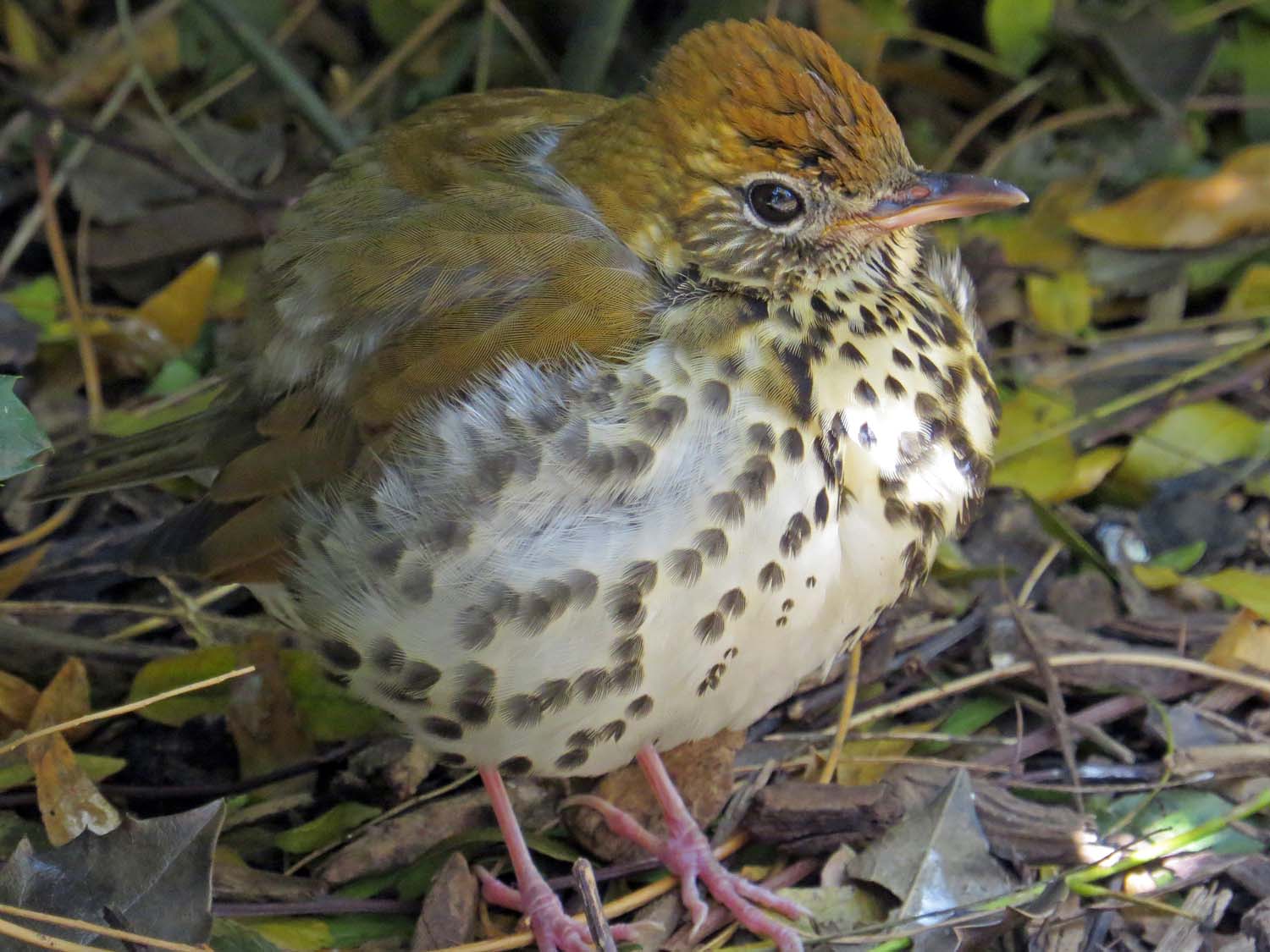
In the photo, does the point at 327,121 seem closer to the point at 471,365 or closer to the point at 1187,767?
the point at 471,365

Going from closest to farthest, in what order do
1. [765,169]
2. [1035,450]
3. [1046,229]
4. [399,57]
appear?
[765,169] < [1035,450] < [1046,229] < [399,57]

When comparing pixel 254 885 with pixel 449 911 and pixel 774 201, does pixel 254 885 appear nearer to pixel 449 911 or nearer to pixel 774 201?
pixel 449 911

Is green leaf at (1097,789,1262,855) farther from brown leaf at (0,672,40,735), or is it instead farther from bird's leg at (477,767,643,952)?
brown leaf at (0,672,40,735)

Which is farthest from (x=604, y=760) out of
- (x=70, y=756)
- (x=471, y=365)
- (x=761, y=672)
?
(x=70, y=756)

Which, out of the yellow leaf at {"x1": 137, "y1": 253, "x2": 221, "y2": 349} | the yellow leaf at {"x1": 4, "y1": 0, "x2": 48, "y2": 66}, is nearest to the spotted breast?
the yellow leaf at {"x1": 137, "y1": 253, "x2": 221, "y2": 349}

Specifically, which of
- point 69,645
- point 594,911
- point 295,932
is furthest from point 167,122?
point 594,911

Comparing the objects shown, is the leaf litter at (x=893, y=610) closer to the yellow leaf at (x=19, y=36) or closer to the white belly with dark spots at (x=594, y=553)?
the yellow leaf at (x=19, y=36)

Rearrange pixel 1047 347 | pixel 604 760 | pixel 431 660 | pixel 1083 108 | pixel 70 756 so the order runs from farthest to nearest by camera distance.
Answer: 1. pixel 1083 108
2. pixel 1047 347
3. pixel 70 756
4. pixel 604 760
5. pixel 431 660
